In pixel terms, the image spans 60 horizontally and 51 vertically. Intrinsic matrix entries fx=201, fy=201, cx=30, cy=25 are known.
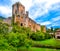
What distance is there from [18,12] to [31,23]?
8113 mm

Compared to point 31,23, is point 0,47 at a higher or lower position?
lower

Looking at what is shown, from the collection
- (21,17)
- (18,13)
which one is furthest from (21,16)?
(18,13)

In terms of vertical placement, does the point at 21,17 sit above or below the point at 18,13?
below

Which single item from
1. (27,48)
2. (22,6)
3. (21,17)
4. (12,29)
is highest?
(22,6)

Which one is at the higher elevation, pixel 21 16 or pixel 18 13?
pixel 18 13

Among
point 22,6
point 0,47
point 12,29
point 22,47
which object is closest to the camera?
point 0,47

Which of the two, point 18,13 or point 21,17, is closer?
point 21,17

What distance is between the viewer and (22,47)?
→ 50250 mm

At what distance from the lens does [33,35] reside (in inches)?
3000

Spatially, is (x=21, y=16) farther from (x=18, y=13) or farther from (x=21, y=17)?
(x=18, y=13)

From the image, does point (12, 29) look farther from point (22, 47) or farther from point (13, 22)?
point (22, 47)

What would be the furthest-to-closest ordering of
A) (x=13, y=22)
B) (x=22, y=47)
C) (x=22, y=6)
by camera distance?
(x=22, y=6), (x=13, y=22), (x=22, y=47)

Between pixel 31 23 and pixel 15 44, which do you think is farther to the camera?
pixel 31 23

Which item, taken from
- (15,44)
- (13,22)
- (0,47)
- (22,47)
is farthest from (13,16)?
(0,47)
